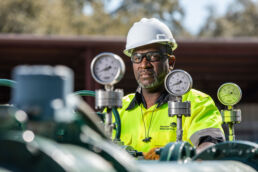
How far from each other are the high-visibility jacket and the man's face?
0.17m

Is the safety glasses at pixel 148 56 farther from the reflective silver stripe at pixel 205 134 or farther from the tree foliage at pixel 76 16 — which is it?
the tree foliage at pixel 76 16

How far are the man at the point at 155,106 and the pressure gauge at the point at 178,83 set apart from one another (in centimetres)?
27

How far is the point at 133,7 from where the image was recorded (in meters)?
30.4

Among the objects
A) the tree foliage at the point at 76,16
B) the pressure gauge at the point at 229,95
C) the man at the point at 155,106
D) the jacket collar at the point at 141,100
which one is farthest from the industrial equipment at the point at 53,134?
the tree foliage at the point at 76,16

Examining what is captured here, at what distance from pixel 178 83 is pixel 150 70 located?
0.48 meters

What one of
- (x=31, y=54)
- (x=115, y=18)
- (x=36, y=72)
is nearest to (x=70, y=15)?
(x=115, y=18)

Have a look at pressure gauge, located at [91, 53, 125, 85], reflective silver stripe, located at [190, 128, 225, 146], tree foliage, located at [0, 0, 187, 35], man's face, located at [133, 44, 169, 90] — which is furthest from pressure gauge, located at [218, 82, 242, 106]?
tree foliage, located at [0, 0, 187, 35]

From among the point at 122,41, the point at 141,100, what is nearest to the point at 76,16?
the point at 122,41

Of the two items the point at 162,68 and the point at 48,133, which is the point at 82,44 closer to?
the point at 162,68

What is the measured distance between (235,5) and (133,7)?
8307 mm

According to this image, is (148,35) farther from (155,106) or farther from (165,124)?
(165,124)

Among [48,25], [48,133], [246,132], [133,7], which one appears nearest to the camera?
[48,133]

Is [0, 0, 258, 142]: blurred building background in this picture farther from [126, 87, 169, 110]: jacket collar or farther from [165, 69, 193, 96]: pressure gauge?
[165, 69, 193, 96]: pressure gauge

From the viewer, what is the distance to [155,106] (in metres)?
3.68
